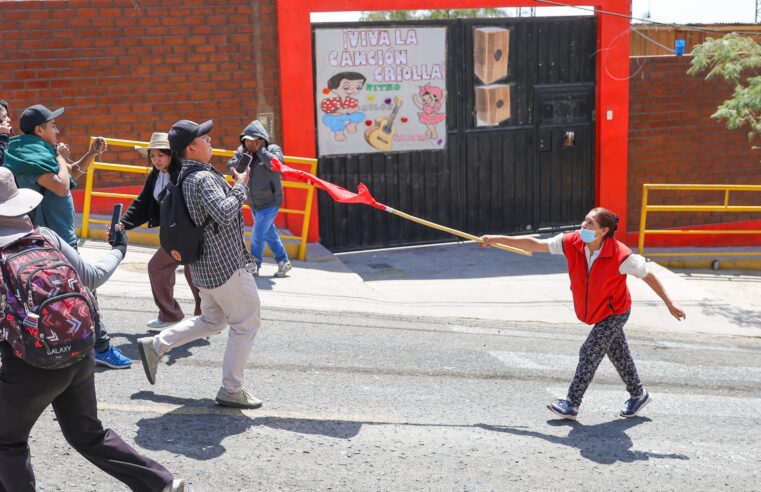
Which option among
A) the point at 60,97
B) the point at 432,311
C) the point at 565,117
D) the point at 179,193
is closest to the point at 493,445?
the point at 179,193

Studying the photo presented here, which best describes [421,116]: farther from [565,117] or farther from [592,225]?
[592,225]

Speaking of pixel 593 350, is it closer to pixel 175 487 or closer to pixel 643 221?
pixel 175 487

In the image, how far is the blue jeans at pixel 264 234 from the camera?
1048cm

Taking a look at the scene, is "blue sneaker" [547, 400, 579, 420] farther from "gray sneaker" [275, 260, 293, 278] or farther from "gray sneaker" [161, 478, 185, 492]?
"gray sneaker" [275, 260, 293, 278]

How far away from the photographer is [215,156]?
12.4 metres

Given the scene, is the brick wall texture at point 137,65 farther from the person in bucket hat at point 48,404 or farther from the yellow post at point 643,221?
the person in bucket hat at point 48,404

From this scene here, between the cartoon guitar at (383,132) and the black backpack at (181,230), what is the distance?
7554 mm

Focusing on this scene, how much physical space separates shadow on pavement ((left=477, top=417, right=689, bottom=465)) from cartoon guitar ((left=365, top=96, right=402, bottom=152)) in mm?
7392

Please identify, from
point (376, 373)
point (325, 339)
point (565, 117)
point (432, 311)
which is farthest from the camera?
point (565, 117)

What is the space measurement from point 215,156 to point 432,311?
12.6ft

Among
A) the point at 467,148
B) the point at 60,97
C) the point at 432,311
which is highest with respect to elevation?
the point at 60,97

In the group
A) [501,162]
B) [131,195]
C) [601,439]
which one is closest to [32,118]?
[601,439]

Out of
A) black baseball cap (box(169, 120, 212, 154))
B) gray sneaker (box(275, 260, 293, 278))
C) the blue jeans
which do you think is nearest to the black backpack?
black baseball cap (box(169, 120, 212, 154))

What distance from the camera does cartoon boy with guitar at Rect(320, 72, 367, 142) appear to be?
42.5ft
